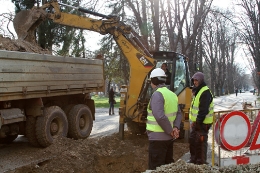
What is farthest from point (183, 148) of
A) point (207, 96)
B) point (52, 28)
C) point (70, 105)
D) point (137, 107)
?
point (52, 28)

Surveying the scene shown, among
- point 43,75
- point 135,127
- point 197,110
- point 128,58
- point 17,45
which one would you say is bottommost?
point 135,127

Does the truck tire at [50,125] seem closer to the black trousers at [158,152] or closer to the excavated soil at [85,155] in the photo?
the excavated soil at [85,155]

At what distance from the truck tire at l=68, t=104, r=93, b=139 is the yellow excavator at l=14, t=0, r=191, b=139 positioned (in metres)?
1.25

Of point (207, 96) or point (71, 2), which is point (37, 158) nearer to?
point (207, 96)

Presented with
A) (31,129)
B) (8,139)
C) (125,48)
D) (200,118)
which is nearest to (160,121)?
(200,118)

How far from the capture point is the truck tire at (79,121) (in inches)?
389

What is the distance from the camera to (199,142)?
21.3ft

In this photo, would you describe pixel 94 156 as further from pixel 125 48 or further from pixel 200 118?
pixel 125 48

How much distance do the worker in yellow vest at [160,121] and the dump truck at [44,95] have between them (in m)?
3.76

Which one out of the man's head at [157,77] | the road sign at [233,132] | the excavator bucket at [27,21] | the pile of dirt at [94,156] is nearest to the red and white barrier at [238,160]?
the road sign at [233,132]

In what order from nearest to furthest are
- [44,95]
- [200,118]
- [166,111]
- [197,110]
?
[166,111] → [200,118] → [197,110] → [44,95]

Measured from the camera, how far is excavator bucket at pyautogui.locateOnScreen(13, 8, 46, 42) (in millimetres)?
9680

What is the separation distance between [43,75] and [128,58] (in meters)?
2.63

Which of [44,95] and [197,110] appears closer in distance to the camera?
[197,110]
